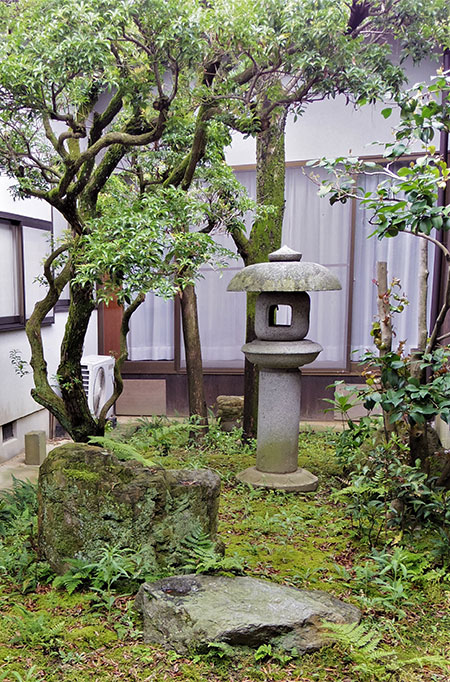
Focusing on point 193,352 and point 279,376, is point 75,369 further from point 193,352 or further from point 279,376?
point 193,352

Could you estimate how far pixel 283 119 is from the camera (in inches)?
268

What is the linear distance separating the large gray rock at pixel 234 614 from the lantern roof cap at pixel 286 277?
2.84 metres

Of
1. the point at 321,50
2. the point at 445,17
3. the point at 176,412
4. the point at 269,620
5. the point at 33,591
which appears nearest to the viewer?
the point at 269,620

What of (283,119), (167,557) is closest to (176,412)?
(283,119)

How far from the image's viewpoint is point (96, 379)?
320 inches

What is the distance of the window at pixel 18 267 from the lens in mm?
7191

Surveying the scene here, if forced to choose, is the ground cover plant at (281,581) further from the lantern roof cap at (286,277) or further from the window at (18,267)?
the window at (18,267)

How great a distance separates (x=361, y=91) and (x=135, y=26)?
75.6 inches

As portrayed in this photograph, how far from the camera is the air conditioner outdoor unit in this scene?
7.97m

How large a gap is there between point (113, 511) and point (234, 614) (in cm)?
111

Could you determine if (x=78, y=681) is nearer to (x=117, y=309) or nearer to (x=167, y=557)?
(x=167, y=557)

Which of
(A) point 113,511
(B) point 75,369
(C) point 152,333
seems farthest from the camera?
(C) point 152,333

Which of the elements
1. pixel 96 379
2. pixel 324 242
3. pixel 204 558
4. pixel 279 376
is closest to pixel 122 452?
pixel 204 558

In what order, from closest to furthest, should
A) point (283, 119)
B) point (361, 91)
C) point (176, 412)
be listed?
point (361, 91), point (283, 119), point (176, 412)
